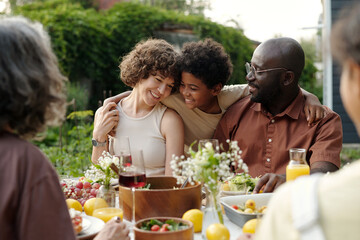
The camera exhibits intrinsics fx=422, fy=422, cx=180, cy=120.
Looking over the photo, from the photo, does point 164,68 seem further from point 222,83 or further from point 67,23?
point 67,23

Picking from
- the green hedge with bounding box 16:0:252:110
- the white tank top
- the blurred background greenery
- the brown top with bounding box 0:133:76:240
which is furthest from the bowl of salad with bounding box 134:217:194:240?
the green hedge with bounding box 16:0:252:110

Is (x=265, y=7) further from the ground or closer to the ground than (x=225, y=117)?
further from the ground

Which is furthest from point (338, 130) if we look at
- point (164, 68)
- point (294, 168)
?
point (164, 68)

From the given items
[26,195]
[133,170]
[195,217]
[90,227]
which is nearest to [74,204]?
[90,227]

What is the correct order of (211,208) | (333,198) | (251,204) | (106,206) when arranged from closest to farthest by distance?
(333,198) → (211,208) → (251,204) → (106,206)

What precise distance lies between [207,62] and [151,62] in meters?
0.43

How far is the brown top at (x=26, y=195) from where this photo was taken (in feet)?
3.84

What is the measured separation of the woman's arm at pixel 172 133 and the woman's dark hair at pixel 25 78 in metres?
1.72

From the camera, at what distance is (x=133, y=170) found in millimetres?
1959

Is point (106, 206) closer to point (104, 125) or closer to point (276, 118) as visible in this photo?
point (104, 125)

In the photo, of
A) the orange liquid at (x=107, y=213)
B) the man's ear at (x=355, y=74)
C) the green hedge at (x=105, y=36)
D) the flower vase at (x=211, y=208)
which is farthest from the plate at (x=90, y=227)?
the green hedge at (x=105, y=36)

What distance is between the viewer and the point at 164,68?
3.05 m

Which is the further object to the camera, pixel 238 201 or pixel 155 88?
pixel 155 88

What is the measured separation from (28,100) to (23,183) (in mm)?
251
